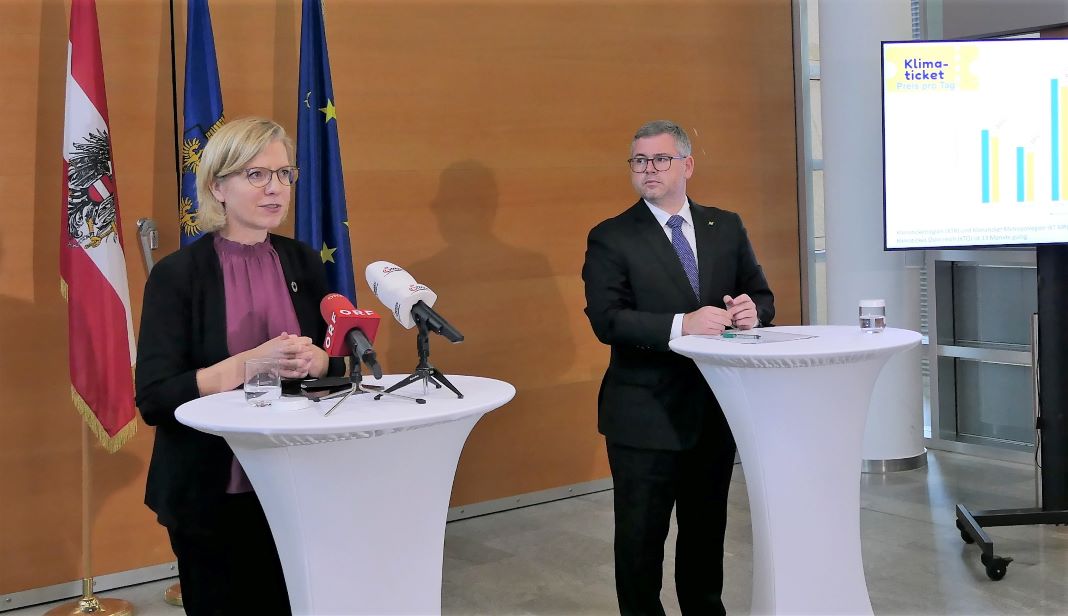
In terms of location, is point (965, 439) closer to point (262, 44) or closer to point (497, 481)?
point (497, 481)

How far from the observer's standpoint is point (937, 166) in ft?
15.0

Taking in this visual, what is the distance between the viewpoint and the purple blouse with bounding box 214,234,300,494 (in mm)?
2537

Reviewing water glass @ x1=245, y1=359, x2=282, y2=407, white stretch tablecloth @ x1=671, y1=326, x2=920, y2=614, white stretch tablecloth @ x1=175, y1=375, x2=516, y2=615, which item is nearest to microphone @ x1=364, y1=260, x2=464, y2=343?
white stretch tablecloth @ x1=175, y1=375, x2=516, y2=615

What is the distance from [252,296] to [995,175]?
128 inches

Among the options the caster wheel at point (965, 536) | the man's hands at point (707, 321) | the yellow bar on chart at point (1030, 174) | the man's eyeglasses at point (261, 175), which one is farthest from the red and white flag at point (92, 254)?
the yellow bar on chart at point (1030, 174)

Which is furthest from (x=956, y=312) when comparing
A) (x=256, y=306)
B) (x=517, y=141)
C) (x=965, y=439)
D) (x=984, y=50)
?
(x=256, y=306)

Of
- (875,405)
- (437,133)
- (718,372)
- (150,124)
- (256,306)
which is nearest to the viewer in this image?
(256,306)

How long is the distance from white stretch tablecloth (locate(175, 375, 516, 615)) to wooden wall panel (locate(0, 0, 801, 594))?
2125mm

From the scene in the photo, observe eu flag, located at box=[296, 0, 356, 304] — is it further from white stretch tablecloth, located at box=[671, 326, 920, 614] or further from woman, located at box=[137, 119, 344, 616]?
white stretch tablecloth, located at box=[671, 326, 920, 614]

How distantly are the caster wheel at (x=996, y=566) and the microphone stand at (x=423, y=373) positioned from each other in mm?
2520

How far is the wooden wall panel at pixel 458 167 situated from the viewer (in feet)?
13.3

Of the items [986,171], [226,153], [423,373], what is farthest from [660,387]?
[986,171]

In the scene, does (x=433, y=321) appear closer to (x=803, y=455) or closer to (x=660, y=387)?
(x=660, y=387)

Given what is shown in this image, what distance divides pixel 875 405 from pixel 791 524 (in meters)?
2.91
